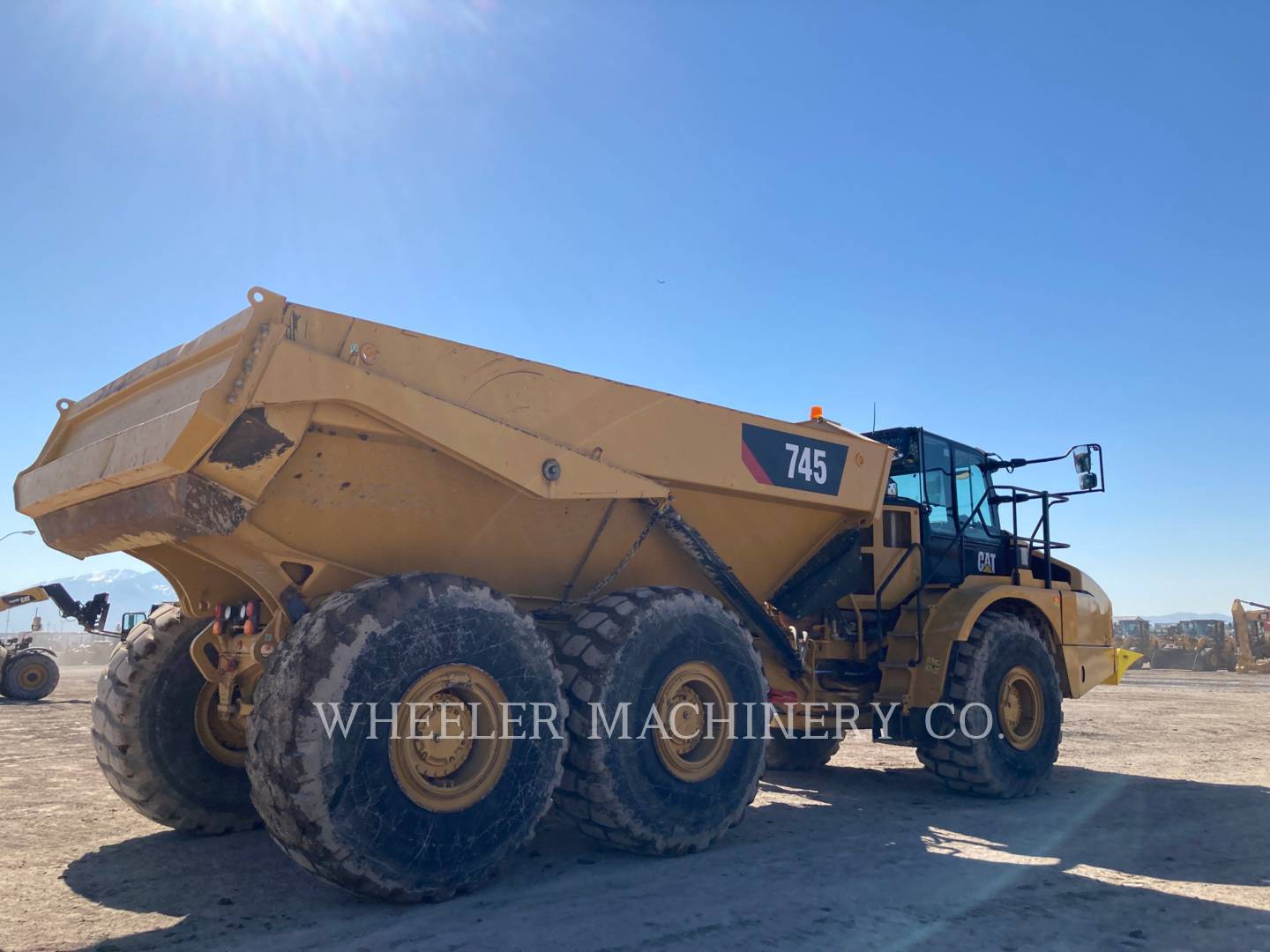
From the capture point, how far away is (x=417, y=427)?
4355mm

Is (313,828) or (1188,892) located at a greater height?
(313,828)

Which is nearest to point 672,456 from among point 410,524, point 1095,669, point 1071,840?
point 410,524

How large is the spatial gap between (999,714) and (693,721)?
3.25 meters

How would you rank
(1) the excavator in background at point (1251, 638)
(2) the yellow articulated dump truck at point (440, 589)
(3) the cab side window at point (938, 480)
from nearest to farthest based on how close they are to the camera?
1. (2) the yellow articulated dump truck at point (440, 589)
2. (3) the cab side window at point (938, 480)
3. (1) the excavator in background at point (1251, 638)

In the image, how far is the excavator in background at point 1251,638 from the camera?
3033 cm

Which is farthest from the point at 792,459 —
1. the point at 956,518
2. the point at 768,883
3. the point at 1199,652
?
the point at 1199,652

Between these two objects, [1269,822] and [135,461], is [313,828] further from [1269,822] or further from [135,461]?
[1269,822]

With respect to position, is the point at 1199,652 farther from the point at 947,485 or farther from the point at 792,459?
the point at 792,459

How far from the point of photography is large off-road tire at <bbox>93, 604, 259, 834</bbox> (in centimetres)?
530

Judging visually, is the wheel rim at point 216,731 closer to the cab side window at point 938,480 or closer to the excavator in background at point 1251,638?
the cab side window at point 938,480

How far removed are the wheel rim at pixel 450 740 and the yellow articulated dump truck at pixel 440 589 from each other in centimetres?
1

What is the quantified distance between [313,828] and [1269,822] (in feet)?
20.1

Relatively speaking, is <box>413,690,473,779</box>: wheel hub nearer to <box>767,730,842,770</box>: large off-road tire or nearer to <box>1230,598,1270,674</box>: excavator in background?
<box>767,730,842,770</box>: large off-road tire

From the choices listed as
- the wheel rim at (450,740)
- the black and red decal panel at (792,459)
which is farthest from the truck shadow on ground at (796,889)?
the black and red decal panel at (792,459)
